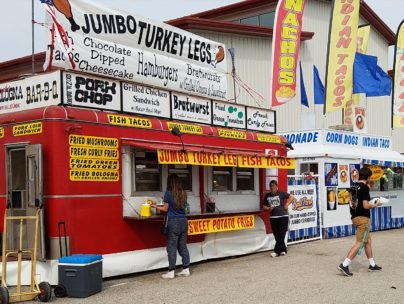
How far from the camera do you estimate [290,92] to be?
16.0 m

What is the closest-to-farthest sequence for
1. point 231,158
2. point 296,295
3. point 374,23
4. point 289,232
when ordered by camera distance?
point 296,295 < point 231,158 < point 289,232 < point 374,23

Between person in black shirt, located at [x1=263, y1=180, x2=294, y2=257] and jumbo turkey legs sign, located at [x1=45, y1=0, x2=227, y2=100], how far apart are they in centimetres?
278

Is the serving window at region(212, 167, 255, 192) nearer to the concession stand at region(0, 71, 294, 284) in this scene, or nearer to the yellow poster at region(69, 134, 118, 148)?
the concession stand at region(0, 71, 294, 284)

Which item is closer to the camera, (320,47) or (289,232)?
(289,232)

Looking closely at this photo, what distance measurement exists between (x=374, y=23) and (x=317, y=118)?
821cm

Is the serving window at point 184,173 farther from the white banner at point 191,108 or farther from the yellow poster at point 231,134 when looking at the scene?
the yellow poster at point 231,134

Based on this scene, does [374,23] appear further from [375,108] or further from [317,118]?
[317,118]

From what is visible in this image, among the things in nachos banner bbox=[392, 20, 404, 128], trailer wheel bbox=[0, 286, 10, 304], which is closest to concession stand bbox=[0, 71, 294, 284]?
trailer wheel bbox=[0, 286, 10, 304]

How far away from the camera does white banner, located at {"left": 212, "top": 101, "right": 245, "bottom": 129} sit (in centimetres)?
1162

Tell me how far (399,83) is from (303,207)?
349 inches

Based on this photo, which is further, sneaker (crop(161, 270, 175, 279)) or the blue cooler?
sneaker (crop(161, 270, 175, 279))

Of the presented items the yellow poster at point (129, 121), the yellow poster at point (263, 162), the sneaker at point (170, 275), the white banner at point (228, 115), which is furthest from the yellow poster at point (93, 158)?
the white banner at point (228, 115)

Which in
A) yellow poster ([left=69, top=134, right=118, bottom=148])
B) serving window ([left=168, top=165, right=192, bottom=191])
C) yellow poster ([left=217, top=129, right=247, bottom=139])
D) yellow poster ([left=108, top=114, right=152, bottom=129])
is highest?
yellow poster ([left=108, top=114, right=152, bottom=129])

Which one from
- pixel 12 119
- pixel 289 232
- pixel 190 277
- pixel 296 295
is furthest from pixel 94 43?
pixel 289 232
